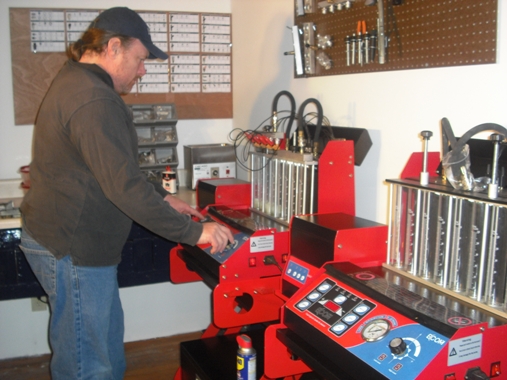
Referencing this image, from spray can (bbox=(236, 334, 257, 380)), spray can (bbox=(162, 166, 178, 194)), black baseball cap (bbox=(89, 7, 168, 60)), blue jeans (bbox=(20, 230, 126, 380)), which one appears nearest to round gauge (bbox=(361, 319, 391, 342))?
spray can (bbox=(236, 334, 257, 380))

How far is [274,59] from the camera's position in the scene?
2805 mm

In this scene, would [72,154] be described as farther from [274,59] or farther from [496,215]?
[274,59]

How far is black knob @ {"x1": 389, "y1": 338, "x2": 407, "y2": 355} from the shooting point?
1.13 meters

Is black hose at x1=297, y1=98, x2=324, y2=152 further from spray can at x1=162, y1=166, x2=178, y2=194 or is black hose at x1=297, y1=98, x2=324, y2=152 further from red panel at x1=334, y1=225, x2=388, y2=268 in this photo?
spray can at x1=162, y1=166, x2=178, y2=194

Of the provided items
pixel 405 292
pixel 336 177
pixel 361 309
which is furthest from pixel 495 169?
pixel 336 177

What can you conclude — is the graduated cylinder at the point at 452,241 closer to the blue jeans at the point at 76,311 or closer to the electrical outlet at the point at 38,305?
the blue jeans at the point at 76,311

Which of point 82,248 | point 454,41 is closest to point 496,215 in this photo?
point 454,41

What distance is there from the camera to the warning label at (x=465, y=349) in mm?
1108

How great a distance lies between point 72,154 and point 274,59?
147 cm

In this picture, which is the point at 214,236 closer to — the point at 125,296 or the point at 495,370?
the point at 495,370

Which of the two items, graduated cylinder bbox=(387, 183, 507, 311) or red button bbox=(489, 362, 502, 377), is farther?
graduated cylinder bbox=(387, 183, 507, 311)

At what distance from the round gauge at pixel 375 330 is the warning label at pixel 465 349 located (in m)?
0.15

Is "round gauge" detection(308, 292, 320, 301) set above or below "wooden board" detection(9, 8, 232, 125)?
below

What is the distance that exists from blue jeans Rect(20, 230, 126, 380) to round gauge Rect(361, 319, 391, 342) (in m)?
0.91
